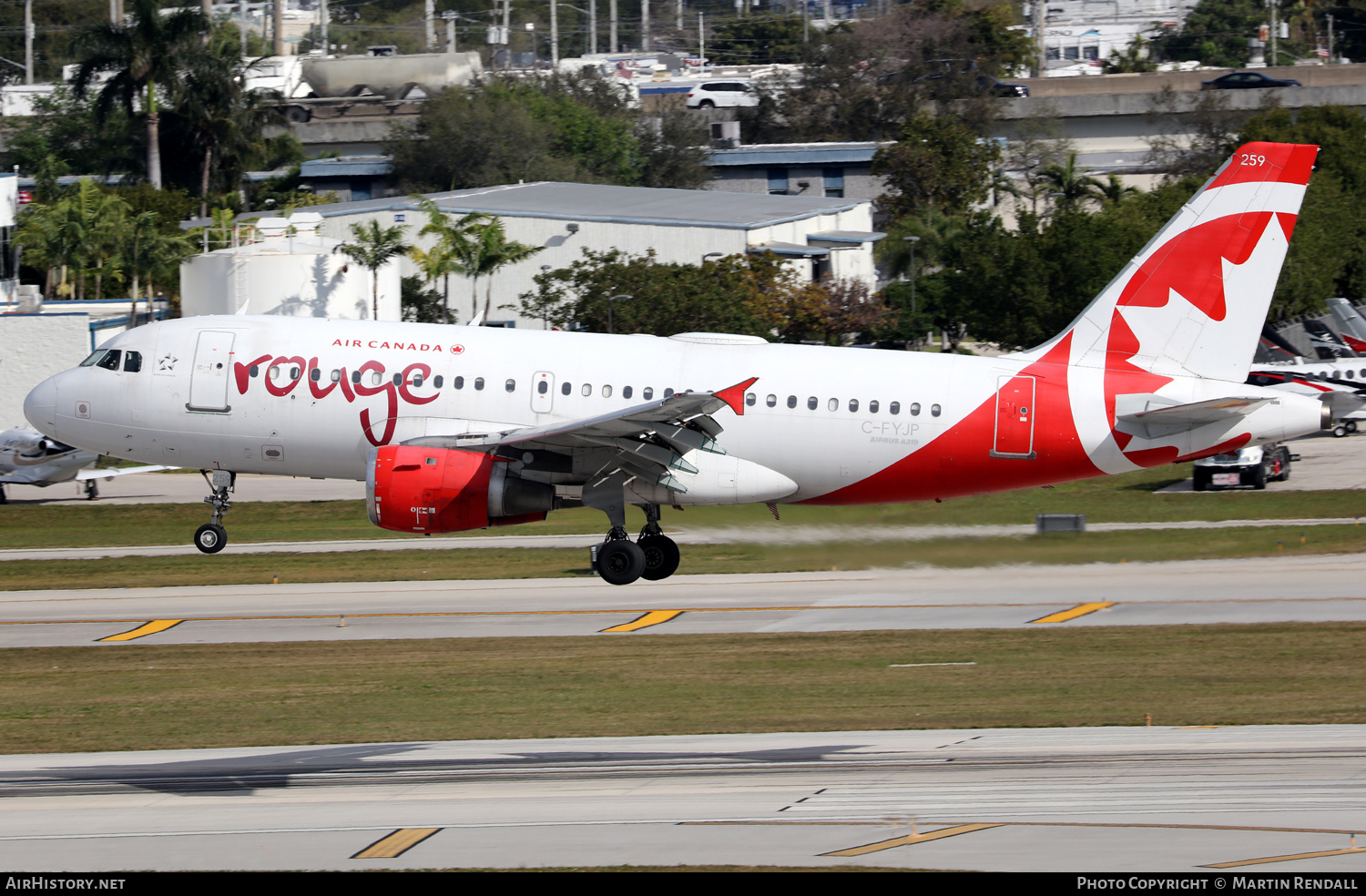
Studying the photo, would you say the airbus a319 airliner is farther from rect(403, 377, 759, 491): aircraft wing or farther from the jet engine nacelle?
the jet engine nacelle

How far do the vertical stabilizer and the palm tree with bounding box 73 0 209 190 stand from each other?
96.1 metres

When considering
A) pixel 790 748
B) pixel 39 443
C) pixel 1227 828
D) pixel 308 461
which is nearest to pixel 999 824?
pixel 1227 828

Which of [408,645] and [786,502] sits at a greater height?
[786,502]

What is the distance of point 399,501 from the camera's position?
28719 millimetres

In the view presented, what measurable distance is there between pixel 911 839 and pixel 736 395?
9487 mm

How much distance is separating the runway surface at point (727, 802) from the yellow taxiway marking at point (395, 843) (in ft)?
0.16

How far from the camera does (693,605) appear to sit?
49531 mm

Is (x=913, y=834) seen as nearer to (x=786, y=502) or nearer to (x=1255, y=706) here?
(x=786, y=502)

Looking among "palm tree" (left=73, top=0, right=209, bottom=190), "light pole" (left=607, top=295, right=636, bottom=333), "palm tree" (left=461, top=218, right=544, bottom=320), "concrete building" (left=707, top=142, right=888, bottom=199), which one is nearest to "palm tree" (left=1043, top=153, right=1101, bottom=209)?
"concrete building" (left=707, top=142, right=888, bottom=199)

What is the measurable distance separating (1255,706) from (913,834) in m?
13.9

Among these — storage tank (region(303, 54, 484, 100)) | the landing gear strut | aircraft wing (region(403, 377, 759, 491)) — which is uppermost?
storage tank (region(303, 54, 484, 100))

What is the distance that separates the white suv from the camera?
178625 mm

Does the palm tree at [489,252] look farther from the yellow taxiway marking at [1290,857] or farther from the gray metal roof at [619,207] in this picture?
the yellow taxiway marking at [1290,857]

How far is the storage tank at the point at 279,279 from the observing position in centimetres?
7294
